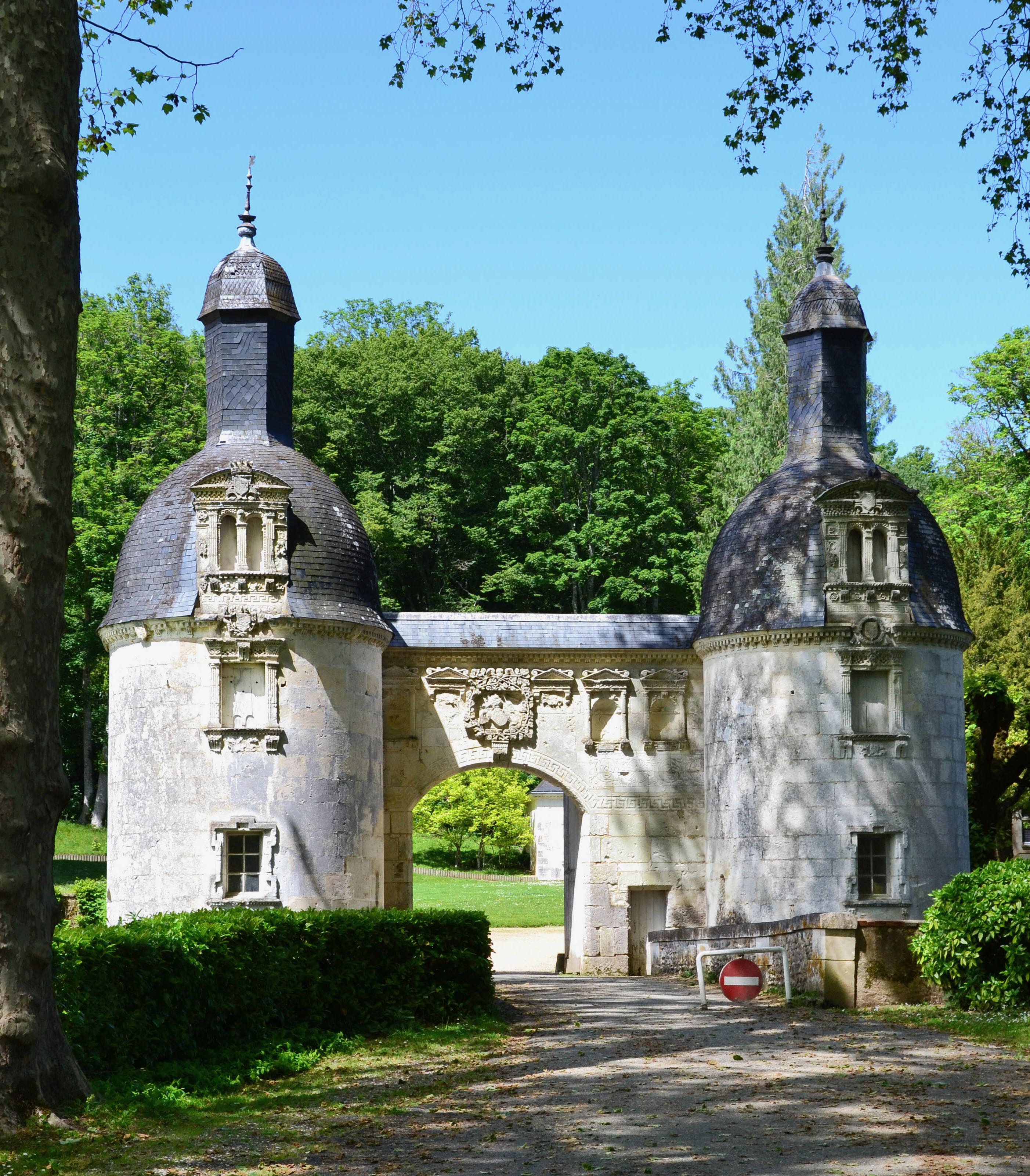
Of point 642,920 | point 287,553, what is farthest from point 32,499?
point 642,920

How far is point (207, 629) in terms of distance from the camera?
950 inches

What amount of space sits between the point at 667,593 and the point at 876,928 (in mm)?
26760

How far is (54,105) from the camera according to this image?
946 cm

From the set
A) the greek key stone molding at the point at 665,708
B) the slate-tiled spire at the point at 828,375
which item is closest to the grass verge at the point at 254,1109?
the greek key stone molding at the point at 665,708

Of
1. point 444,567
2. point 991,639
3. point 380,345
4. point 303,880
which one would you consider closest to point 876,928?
point 303,880

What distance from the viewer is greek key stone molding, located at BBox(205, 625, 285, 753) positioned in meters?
23.9

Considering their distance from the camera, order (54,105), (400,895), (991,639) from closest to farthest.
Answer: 1. (54,105)
2. (400,895)
3. (991,639)

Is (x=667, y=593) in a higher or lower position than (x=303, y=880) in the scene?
higher

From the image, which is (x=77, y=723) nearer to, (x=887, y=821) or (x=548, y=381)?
(x=548, y=381)

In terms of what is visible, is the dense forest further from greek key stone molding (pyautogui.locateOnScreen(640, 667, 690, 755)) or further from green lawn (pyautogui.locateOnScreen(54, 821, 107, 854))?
greek key stone molding (pyautogui.locateOnScreen(640, 667, 690, 755))

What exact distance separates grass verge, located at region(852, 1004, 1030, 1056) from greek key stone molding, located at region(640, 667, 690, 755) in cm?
1086

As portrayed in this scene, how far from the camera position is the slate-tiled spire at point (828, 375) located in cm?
2670

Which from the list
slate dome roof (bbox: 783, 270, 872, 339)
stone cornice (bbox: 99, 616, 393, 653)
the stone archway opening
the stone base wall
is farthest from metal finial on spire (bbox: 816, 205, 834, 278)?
the stone base wall

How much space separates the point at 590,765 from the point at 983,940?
475 inches
